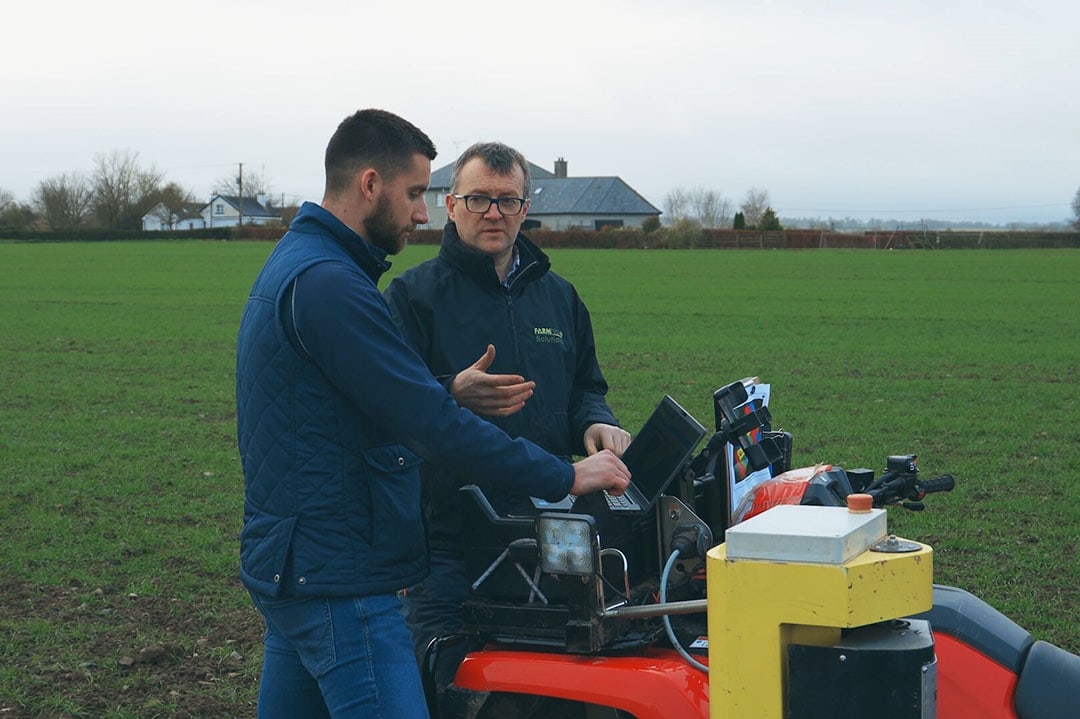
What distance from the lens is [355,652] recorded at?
2.79 meters

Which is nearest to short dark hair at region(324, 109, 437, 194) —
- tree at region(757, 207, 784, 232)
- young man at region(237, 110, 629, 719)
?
young man at region(237, 110, 629, 719)

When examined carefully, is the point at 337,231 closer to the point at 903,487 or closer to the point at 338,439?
the point at 338,439

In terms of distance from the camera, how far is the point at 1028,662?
9.02 ft

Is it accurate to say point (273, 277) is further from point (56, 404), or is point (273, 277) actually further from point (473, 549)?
point (56, 404)

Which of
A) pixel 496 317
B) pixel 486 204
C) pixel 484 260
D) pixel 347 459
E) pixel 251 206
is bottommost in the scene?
pixel 347 459

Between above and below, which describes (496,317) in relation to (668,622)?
above

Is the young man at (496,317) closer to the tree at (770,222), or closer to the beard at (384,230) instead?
the beard at (384,230)

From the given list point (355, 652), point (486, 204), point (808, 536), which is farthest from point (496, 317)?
point (808, 536)

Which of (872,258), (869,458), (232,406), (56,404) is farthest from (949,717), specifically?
(872,258)

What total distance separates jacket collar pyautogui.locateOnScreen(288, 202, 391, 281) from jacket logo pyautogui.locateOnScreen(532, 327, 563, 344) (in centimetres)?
87

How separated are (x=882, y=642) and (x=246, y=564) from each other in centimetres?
146

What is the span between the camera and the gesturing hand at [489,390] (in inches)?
124

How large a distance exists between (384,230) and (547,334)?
0.94 meters

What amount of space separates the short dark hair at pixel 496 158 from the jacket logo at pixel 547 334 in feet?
1.44
